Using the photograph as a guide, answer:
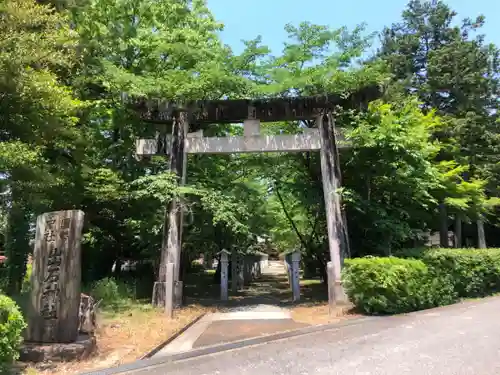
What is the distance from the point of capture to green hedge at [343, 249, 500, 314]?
368 inches

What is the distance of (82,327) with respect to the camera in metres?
7.10

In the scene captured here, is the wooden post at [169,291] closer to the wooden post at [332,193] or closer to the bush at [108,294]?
the bush at [108,294]

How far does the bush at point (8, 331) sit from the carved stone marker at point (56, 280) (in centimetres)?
135

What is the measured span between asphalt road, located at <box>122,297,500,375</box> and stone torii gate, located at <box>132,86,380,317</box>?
4.14 meters

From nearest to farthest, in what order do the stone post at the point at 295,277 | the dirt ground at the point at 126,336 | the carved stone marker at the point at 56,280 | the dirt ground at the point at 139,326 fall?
1. the dirt ground at the point at 126,336
2. the dirt ground at the point at 139,326
3. the carved stone marker at the point at 56,280
4. the stone post at the point at 295,277

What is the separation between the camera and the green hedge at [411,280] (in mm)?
9336

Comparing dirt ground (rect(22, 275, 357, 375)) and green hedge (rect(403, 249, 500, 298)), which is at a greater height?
green hedge (rect(403, 249, 500, 298))

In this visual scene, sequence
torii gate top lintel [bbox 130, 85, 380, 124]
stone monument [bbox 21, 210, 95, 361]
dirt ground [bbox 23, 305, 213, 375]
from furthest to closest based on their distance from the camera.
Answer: torii gate top lintel [bbox 130, 85, 380, 124] < stone monument [bbox 21, 210, 95, 361] < dirt ground [bbox 23, 305, 213, 375]

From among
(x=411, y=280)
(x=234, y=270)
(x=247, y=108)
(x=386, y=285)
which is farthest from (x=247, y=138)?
(x=234, y=270)

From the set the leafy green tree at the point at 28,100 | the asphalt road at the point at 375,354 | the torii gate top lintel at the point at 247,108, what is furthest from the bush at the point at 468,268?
the leafy green tree at the point at 28,100

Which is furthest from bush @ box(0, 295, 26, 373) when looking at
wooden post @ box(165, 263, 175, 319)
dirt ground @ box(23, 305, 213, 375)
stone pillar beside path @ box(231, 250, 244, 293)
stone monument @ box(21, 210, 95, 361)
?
stone pillar beside path @ box(231, 250, 244, 293)

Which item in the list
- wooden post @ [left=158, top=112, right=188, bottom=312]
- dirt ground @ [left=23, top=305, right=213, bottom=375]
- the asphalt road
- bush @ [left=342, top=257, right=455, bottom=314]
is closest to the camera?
the asphalt road

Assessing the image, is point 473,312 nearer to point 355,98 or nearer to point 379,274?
point 379,274

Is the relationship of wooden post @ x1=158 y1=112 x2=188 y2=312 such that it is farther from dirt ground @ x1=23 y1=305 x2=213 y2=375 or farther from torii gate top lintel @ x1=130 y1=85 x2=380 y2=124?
dirt ground @ x1=23 y1=305 x2=213 y2=375
